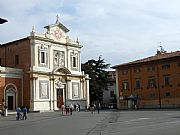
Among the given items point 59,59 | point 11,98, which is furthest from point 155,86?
point 11,98

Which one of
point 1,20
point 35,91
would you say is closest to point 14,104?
point 35,91

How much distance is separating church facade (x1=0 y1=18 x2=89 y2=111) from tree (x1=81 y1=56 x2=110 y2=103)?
40.1ft

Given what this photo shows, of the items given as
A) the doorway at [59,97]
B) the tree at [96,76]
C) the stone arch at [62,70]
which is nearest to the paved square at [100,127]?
the stone arch at [62,70]

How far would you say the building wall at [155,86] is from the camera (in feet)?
210

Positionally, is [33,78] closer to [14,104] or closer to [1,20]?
[14,104]

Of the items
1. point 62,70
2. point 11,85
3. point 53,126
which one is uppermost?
point 62,70

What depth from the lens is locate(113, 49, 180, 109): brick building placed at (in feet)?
211

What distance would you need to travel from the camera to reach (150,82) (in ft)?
223

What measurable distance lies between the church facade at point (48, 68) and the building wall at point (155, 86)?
33.4 ft

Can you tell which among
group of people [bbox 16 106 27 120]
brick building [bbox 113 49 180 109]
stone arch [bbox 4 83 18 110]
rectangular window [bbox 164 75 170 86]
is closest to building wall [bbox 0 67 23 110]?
stone arch [bbox 4 83 18 110]

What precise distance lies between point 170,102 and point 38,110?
24774mm

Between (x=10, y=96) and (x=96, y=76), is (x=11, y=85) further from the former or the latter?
(x=96, y=76)

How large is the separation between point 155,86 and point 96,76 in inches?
766

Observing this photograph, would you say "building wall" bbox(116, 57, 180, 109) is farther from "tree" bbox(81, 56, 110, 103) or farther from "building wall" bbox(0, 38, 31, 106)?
"building wall" bbox(0, 38, 31, 106)
